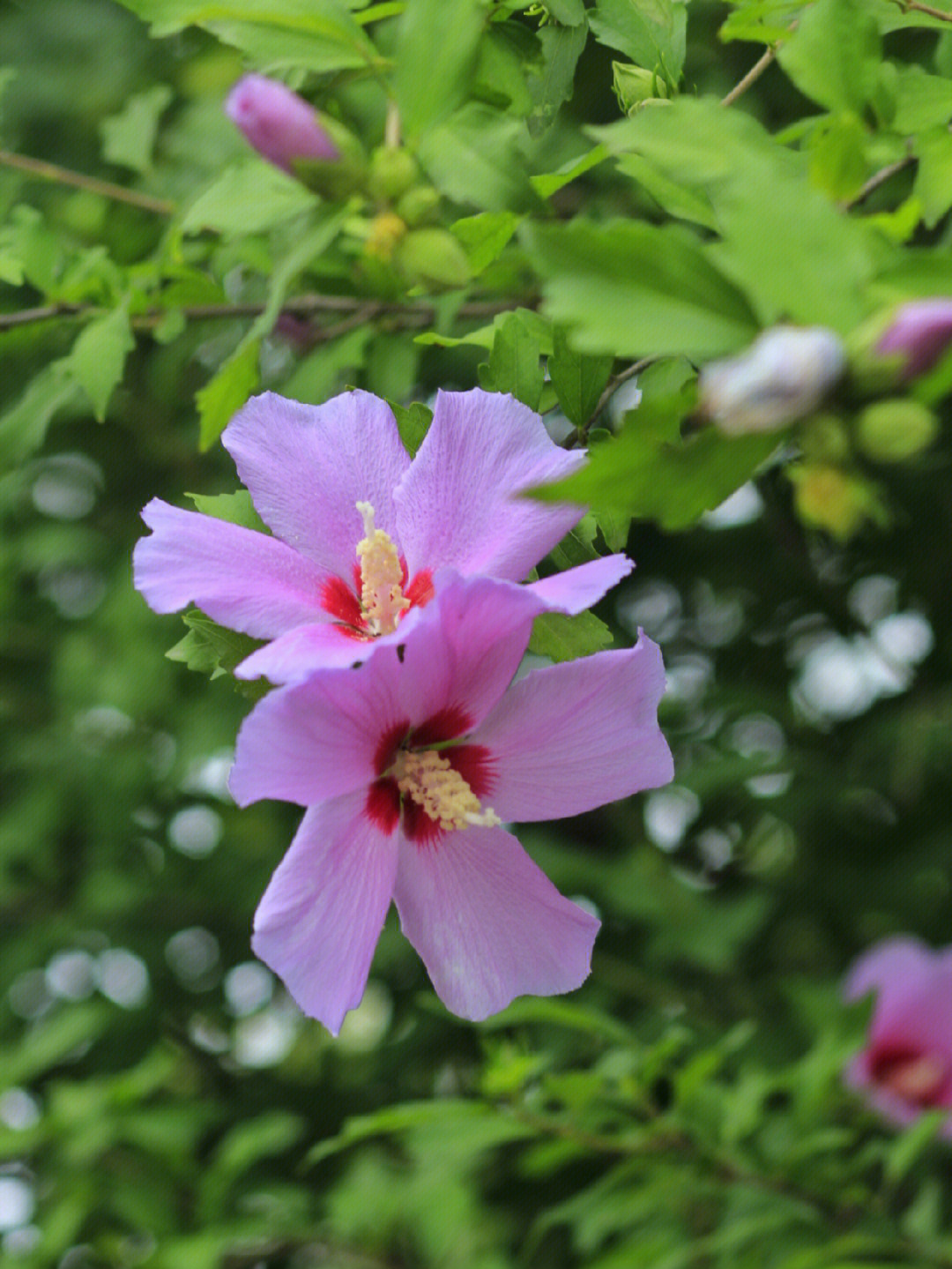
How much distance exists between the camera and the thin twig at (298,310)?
1384 mm

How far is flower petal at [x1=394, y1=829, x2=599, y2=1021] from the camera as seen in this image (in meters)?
0.87

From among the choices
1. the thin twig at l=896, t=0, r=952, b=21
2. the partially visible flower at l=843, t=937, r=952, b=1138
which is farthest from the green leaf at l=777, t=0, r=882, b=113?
the partially visible flower at l=843, t=937, r=952, b=1138

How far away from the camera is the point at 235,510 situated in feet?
3.09

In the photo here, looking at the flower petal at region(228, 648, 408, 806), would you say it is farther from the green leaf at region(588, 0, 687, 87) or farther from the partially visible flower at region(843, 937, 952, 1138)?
the partially visible flower at region(843, 937, 952, 1138)

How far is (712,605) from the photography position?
2635 millimetres

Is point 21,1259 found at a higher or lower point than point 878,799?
lower

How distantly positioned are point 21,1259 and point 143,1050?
1.49ft

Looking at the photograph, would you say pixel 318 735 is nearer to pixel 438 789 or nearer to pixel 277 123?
pixel 438 789

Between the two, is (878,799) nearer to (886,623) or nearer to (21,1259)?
(886,623)

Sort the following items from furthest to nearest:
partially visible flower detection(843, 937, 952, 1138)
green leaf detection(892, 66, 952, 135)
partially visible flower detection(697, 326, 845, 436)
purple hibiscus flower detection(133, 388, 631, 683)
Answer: partially visible flower detection(843, 937, 952, 1138), green leaf detection(892, 66, 952, 135), purple hibiscus flower detection(133, 388, 631, 683), partially visible flower detection(697, 326, 845, 436)

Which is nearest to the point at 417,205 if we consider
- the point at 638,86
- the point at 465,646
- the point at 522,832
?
the point at 465,646

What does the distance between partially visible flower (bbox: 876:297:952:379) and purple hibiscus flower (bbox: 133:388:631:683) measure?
0.22 metres

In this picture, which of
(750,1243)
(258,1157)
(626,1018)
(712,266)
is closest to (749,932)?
(626,1018)

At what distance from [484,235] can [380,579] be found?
0.27 meters
